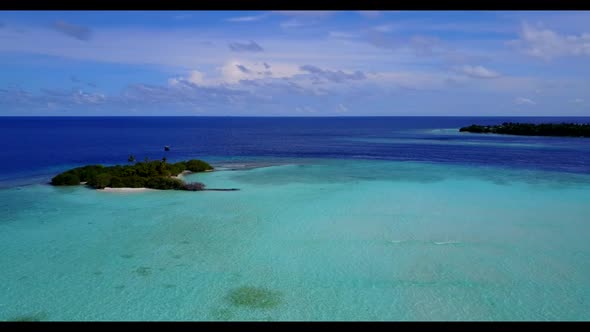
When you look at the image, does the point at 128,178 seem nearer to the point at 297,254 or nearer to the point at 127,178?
the point at 127,178

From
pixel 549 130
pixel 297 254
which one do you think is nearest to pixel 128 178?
pixel 297 254

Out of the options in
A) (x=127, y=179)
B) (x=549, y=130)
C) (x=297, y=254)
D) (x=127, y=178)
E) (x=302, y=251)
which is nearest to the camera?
(x=297, y=254)

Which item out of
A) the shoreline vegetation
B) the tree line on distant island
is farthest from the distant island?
the tree line on distant island

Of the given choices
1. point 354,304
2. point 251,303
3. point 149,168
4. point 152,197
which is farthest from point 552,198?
point 149,168

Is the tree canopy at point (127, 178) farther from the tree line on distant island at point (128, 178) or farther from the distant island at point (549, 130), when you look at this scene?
the distant island at point (549, 130)

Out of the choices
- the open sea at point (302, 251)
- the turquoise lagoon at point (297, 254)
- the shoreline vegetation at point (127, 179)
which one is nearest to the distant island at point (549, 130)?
the open sea at point (302, 251)

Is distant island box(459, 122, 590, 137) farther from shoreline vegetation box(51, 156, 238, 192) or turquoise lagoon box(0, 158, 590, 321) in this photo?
shoreline vegetation box(51, 156, 238, 192)
